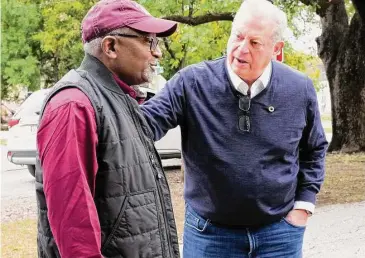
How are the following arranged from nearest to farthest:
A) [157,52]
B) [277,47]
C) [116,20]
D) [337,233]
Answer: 1. [116,20]
2. [157,52]
3. [277,47]
4. [337,233]

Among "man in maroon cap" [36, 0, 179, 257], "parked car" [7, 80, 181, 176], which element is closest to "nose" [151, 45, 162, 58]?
"man in maroon cap" [36, 0, 179, 257]

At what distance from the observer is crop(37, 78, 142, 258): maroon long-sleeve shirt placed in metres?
1.88

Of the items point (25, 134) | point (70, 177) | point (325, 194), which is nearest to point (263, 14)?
point (70, 177)

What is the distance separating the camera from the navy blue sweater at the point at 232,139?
273 centimetres

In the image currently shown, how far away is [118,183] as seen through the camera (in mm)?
1995

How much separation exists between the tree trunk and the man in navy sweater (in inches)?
539

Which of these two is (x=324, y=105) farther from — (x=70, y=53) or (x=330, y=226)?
(x=330, y=226)

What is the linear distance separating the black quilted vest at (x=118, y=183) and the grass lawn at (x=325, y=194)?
161 inches

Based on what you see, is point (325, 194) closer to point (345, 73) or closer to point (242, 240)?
point (242, 240)

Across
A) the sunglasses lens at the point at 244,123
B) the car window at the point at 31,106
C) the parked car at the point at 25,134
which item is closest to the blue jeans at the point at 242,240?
the sunglasses lens at the point at 244,123

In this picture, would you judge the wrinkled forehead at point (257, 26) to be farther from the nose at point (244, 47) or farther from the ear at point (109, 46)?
the ear at point (109, 46)

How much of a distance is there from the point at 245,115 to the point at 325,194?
713 centimetres

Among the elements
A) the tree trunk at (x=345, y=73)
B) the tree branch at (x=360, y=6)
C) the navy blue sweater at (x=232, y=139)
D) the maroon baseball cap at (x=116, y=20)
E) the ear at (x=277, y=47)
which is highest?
the maroon baseball cap at (x=116, y=20)

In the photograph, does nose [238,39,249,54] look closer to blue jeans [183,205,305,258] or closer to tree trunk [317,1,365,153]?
blue jeans [183,205,305,258]
